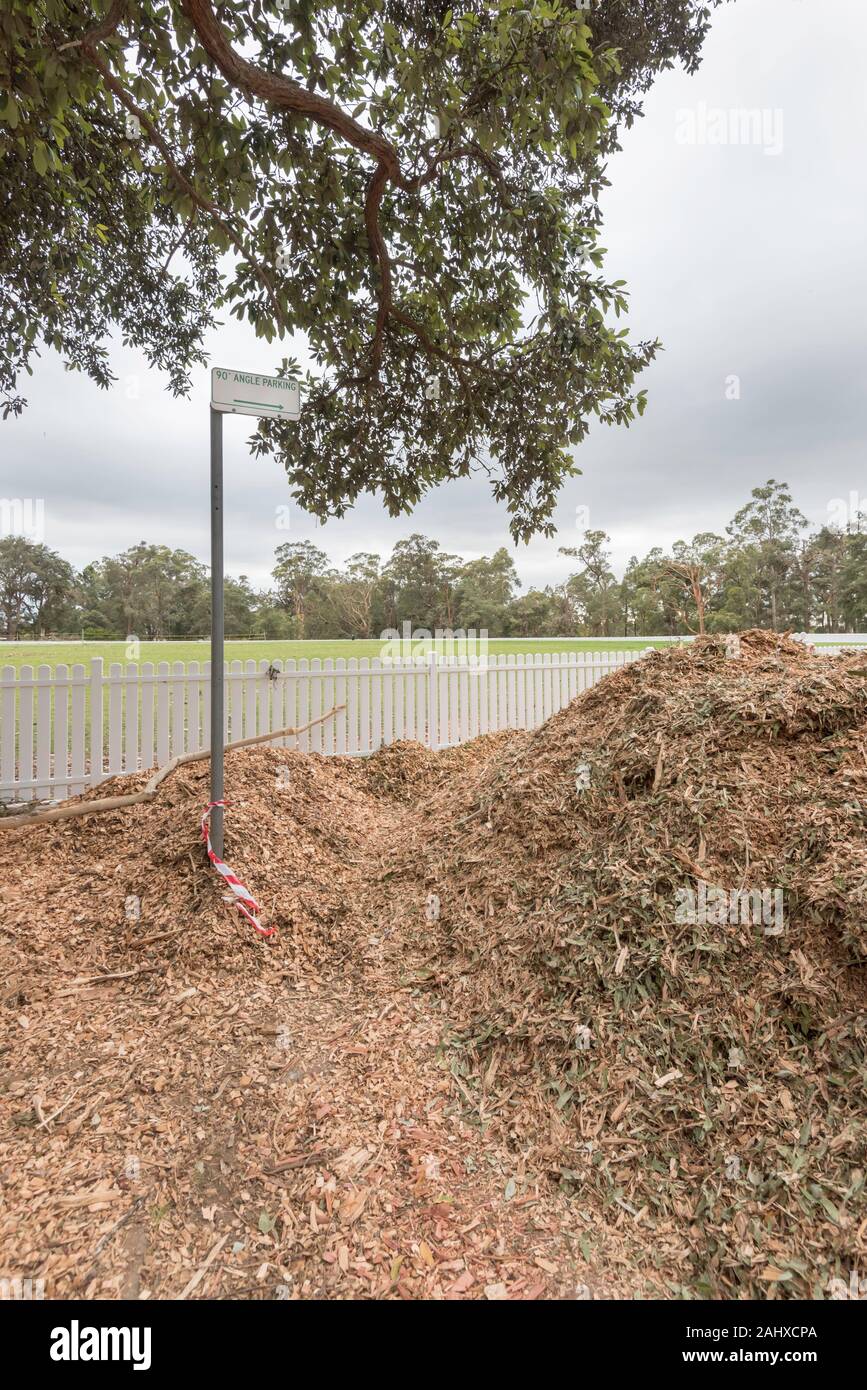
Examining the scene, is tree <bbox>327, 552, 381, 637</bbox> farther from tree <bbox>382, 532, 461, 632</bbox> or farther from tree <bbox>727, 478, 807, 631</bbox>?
Result: tree <bbox>727, 478, 807, 631</bbox>

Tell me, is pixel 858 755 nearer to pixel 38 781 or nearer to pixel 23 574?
pixel 38 781

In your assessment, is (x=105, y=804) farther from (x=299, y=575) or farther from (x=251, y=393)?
(x=299, y=575)

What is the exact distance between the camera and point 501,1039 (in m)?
2.31

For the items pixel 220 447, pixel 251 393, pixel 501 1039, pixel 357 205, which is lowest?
pixel 501 1039

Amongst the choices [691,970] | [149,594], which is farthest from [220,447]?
[149,594]

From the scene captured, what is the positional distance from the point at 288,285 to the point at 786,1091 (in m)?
5.60

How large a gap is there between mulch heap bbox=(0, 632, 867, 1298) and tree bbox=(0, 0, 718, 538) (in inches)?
124

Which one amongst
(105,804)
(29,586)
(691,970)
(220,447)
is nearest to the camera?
(691,970)

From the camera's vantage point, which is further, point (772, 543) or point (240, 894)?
point (772, 543)

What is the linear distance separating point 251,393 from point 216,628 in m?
1.24

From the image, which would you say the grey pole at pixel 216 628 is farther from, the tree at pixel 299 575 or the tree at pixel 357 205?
the tree at pixel 299 575

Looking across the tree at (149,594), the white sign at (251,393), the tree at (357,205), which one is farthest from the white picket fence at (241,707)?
the tree at (149,594)
